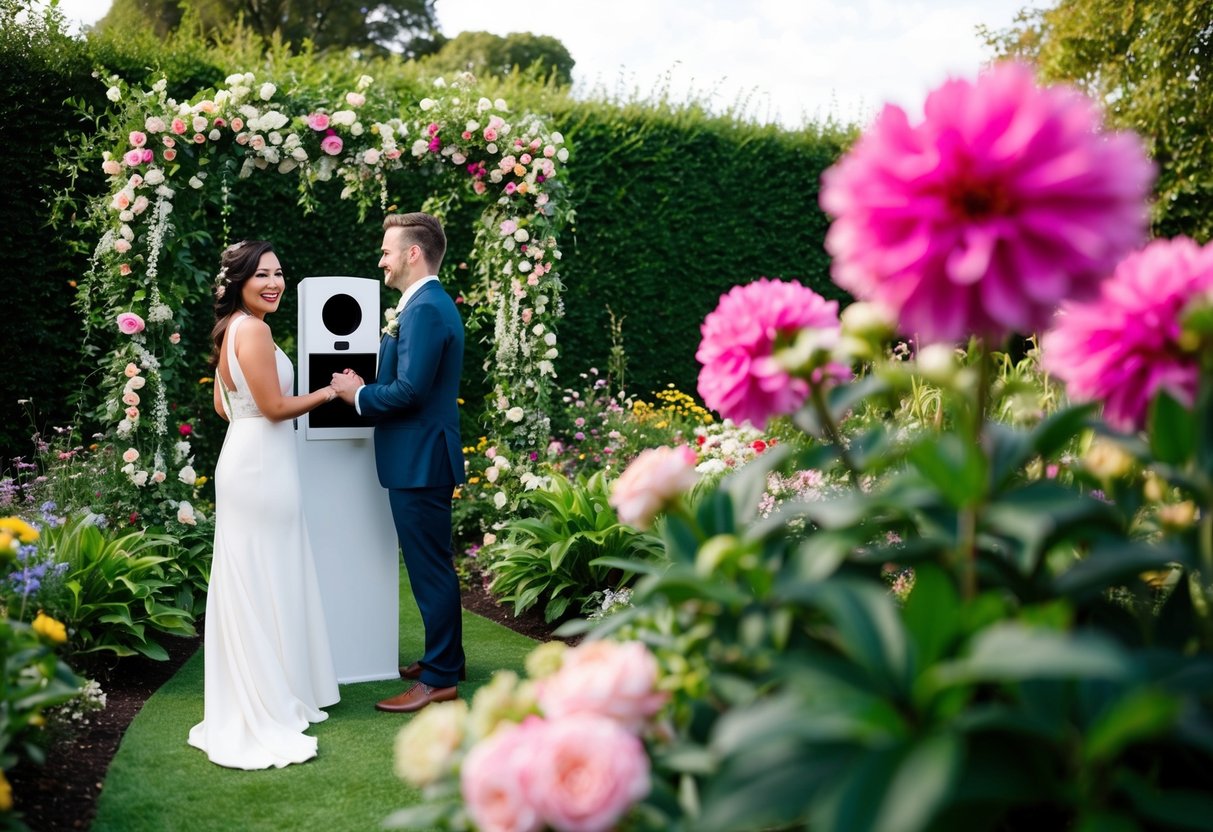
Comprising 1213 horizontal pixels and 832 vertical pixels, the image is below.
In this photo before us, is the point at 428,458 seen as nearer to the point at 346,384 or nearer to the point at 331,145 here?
the point at 346,384

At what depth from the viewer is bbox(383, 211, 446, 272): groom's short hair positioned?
14.0ft

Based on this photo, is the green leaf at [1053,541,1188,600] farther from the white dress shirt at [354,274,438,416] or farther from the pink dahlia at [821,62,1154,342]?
the white dress shirt at [354,274,438,416]

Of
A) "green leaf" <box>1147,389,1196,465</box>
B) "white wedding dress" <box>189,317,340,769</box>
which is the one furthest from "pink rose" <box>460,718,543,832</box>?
"white wedding dress" <box>189,317,340,769</box>

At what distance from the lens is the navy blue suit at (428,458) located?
4117mm

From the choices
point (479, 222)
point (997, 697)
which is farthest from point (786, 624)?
point (479, 222)

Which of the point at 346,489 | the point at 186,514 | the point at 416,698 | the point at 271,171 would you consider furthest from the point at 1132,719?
the point at 271,171

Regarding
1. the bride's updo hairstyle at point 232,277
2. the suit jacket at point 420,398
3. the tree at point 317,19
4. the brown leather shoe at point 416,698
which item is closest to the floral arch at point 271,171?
the bride's updo hairstyle at point 232,277

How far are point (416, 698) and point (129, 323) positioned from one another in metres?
2.40

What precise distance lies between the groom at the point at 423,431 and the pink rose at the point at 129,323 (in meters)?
1.45

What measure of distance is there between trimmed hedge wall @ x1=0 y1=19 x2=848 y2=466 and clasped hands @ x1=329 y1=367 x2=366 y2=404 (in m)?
1.64

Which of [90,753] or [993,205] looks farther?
[90,753]

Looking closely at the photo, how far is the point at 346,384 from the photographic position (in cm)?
422

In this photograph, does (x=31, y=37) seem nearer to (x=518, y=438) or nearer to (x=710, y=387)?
(x=518, y=438)

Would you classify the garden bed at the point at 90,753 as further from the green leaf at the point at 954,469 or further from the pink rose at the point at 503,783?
the green leaf at the point at 954,469
